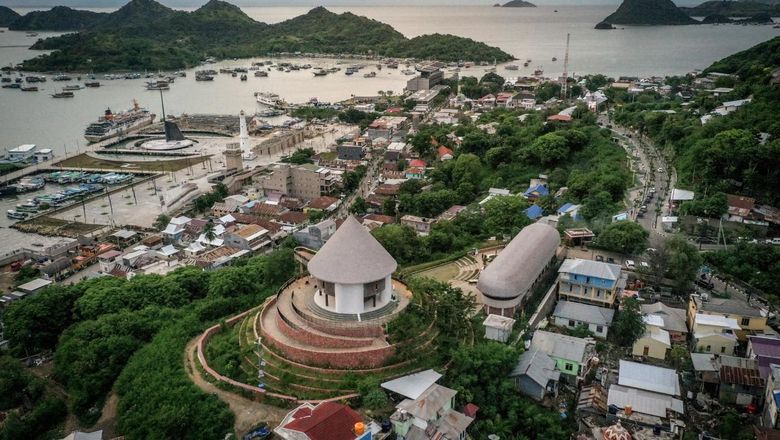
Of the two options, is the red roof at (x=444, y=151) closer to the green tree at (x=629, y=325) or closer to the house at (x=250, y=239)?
the house at (x=250, y=239)

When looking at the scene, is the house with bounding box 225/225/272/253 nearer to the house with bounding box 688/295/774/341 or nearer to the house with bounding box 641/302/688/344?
the house with bounding box 641/302/688/344

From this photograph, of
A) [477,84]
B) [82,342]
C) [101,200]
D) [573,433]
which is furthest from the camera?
[477,84]

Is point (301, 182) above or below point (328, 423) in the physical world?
below

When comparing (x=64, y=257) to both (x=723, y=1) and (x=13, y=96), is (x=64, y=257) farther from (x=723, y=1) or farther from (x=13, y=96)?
(x=723, y=1)

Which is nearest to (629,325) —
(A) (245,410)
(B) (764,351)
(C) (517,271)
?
(B) (764,351)

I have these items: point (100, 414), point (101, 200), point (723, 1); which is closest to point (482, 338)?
point (100, 414)

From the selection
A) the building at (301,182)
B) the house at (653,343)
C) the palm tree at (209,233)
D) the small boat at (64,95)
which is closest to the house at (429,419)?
the house at (653,343)

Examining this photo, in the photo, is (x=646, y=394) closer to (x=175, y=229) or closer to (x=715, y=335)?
(x=715, y=335)
